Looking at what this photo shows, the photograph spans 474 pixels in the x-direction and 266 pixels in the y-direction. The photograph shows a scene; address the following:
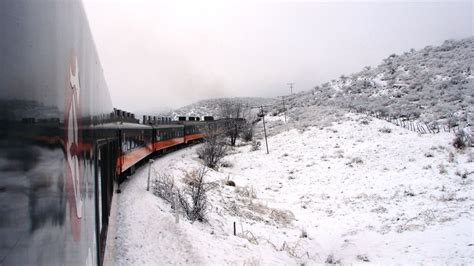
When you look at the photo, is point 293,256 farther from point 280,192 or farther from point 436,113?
point 436,113

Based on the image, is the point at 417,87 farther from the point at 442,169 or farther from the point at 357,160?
the point at 442,169

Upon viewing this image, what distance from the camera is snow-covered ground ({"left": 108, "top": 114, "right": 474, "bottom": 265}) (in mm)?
9945

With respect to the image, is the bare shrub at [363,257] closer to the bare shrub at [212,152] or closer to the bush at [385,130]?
the bare shrub at [212,152]

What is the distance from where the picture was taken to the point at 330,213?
17.0 m

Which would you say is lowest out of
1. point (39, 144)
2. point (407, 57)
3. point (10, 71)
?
point (39, 144)

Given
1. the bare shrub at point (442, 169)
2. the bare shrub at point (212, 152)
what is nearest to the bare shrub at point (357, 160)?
the bare shrub at point (442, 169)

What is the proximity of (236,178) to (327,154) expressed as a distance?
8474mm

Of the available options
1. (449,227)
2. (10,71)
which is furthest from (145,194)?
(10,71)

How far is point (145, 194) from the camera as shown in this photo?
13.5 metres

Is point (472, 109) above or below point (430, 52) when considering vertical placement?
below

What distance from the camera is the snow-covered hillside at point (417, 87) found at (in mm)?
33719

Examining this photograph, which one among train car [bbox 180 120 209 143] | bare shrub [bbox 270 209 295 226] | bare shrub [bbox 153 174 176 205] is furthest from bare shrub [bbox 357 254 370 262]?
train car [bbox 180 120 209 143]

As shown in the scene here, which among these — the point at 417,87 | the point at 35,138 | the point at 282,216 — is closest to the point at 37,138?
the point at 35,138

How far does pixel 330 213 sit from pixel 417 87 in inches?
1287
